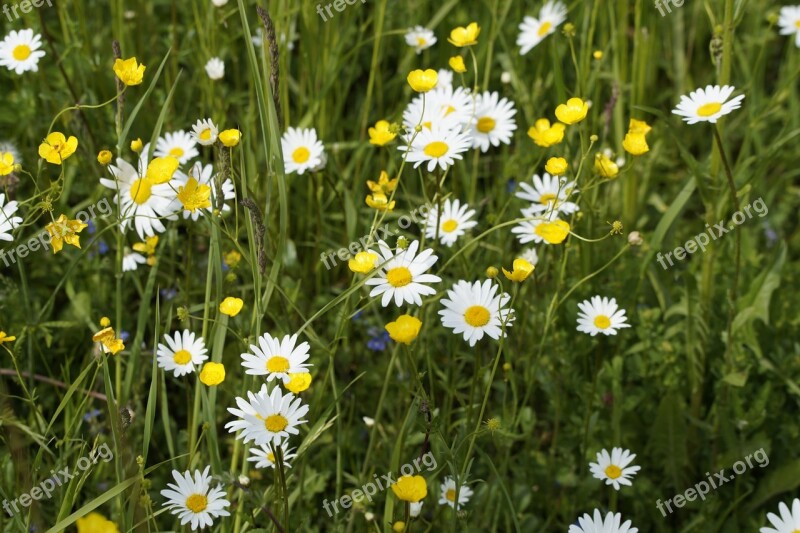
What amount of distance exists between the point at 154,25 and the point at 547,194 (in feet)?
5.32

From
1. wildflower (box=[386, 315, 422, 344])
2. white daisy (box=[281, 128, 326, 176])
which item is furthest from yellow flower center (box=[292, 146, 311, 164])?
wildflower (box=[386, 315, 422, 344])

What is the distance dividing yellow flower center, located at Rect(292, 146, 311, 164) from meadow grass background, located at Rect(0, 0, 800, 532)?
11cm

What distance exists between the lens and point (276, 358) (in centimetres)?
182

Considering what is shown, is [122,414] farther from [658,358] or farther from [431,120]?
[658,358]

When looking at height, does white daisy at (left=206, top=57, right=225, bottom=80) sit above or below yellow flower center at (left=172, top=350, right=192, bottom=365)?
above

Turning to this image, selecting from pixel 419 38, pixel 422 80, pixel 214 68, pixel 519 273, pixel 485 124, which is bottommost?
pixel 519 273

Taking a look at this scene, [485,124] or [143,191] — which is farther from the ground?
[485,124]

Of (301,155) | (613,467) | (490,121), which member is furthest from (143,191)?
(613,467)

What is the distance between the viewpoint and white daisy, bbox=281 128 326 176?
7.98 feet

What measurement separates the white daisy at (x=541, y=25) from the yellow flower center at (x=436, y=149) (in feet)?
2.77

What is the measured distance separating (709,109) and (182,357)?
4.48 ft

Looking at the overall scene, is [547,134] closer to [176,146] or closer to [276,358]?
[276,358]

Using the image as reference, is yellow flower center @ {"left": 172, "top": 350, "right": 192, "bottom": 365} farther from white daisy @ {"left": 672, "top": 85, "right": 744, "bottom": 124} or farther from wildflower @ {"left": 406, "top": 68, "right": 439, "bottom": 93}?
white daisy @ {"left": 672, "top": 85, "right": 744, "bottom": 124}

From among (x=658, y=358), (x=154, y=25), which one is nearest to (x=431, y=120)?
(x=658, y=358)
